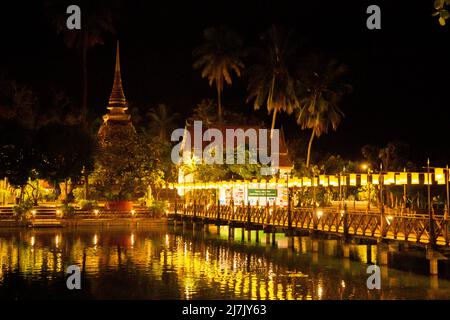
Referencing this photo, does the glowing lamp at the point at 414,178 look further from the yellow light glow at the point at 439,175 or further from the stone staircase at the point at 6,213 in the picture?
the stone staircase at the point at 6,213

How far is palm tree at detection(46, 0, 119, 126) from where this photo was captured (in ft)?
219

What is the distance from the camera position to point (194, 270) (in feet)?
105

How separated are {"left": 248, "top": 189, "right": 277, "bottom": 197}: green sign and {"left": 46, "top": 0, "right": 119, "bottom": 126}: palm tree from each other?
23674 mm

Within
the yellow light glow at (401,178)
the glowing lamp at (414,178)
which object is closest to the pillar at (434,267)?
the glowing lamp at (414,178)

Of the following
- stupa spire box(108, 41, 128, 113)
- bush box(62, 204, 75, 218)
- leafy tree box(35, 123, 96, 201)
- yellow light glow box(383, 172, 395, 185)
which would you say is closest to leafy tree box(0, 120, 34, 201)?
leafy tree box(35, 123, 96, 201)

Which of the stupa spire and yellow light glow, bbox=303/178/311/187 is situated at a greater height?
the stupa spire

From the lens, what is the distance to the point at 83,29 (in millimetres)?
67500

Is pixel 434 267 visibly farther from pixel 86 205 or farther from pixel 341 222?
pixel 86 205

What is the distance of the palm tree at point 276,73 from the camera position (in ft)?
214

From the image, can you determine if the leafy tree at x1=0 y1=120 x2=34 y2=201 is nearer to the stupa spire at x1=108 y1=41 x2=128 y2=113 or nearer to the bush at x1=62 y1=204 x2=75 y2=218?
the bush at x1=62 y1=204 x2=75 y2=218

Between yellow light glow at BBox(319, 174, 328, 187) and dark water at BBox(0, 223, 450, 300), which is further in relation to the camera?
yellow light glow at BBox(319, 174, 328, 187)

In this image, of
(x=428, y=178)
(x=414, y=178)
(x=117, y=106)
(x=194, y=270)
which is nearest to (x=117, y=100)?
(x=117, y=106)

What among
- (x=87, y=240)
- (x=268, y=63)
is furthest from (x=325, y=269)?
(x=268, y=63)

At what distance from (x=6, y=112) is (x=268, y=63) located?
24.6 m
